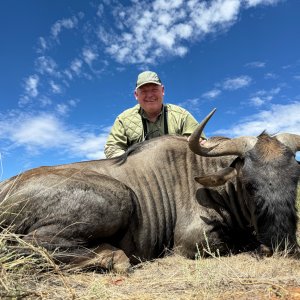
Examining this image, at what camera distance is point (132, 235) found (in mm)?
4836

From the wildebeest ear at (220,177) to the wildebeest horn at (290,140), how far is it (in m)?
0.67

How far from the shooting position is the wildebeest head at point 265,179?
4133 millimetres

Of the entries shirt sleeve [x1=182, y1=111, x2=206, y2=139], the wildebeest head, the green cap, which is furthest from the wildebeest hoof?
the green cap

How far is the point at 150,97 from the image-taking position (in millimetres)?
7574

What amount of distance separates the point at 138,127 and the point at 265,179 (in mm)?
3557

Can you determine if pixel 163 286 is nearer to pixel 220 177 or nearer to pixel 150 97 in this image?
pixel 220 177

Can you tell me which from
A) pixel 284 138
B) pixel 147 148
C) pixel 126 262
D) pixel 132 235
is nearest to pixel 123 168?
pixel 147 148

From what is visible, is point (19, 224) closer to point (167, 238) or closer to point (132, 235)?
point (132, 235)

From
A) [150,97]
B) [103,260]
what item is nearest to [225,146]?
[103,260]

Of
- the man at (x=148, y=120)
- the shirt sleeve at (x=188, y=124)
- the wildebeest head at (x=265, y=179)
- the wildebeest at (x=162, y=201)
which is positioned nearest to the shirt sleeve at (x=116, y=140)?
the man at (x=148, y=120)

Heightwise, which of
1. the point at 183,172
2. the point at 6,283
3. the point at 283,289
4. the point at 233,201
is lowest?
the point at 283,289

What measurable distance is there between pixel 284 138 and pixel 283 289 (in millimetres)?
2611

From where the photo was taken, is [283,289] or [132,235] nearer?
[283,289]

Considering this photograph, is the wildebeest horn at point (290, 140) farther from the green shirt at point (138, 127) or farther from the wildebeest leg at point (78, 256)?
the green shirt at point (138, 127)
